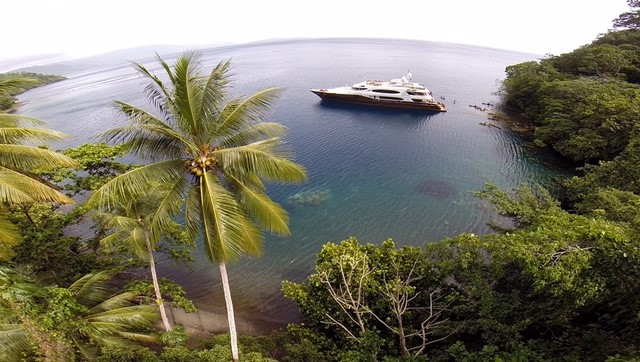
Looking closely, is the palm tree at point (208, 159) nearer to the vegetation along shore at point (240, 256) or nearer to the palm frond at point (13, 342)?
the vegetation along shore at point (240, 256)

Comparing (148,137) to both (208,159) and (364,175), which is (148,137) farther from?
(364,175)

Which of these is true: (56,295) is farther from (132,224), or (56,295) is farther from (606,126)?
(606,126)

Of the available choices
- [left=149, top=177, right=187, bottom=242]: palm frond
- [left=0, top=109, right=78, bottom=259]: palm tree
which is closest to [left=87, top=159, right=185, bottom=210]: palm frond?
[left=149, top=177, right=187, bottom=242]: palm frond

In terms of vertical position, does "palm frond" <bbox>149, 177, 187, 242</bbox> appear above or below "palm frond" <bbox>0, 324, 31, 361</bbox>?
above

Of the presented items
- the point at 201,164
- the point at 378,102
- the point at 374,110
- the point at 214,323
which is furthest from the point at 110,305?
the point at 378,102

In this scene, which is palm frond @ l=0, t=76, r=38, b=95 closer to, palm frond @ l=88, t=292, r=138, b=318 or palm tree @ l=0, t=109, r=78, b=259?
palm tree @ l=0, t=109, r=78, b=259

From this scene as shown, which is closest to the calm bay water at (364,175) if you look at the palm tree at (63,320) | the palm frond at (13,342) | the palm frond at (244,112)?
the palm frond at (244,112)
